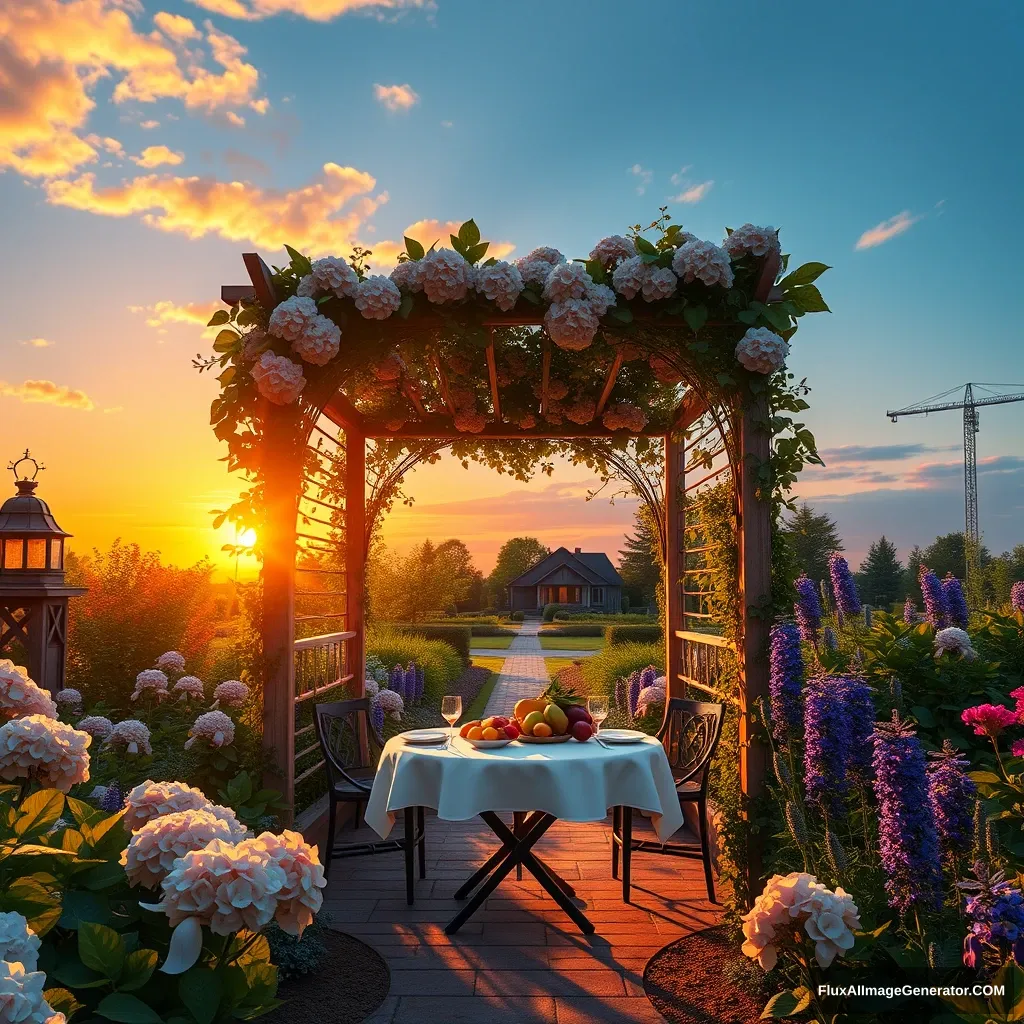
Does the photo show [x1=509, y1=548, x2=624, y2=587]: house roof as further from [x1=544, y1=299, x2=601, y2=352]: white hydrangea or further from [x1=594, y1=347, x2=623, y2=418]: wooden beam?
[x1=544, y1=299, x2=601, y2=352]: white hydrangea

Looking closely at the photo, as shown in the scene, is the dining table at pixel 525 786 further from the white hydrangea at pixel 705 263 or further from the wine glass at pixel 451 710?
the white hydrangea at pixel 705 263

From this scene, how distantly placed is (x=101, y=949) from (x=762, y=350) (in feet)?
12.3

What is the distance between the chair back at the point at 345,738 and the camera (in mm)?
4840

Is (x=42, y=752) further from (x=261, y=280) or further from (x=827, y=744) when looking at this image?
(x=261, y=280)

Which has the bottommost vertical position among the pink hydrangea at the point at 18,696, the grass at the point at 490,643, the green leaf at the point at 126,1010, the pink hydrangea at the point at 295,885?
the grass at the point at 490,643

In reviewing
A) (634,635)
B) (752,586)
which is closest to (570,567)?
(634,635)

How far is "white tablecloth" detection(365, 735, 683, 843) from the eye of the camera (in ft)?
13.0

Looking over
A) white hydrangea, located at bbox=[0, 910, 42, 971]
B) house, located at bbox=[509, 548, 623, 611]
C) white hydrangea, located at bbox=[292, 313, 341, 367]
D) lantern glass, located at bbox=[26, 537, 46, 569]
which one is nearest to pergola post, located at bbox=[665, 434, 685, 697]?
white hydrangea, located at bbox=[292, 313, 341, 367]

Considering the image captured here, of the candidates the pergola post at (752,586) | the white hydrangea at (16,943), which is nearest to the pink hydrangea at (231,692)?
the pergola post at (752,586)

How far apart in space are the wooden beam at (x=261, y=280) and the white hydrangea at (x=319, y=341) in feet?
1.02

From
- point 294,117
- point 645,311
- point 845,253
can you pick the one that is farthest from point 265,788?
point 845,253

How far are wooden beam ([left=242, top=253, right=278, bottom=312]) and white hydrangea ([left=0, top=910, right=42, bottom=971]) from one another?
142 inches

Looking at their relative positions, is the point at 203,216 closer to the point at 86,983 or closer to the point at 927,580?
the point at 86,983

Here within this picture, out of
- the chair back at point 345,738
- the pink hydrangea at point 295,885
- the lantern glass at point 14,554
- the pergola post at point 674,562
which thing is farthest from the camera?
the pergola post at point 674,562
